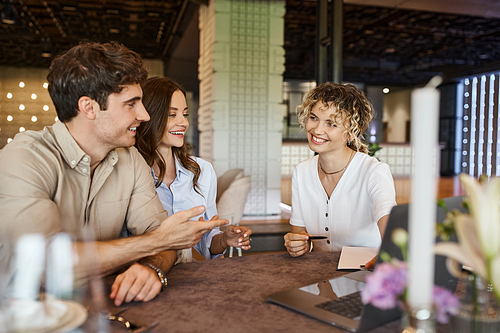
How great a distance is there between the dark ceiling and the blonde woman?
377 cm

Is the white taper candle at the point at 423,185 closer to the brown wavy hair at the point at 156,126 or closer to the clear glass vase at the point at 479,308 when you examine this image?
the clear glass vase at the point at 479,308

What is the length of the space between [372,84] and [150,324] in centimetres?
1360

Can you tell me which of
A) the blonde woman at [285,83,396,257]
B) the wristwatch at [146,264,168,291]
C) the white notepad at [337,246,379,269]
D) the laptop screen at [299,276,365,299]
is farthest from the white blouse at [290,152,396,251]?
the wristwatch at [146,264,168,291]

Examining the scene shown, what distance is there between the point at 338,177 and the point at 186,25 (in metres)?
5.55

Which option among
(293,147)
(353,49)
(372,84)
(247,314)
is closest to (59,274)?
(247,314)

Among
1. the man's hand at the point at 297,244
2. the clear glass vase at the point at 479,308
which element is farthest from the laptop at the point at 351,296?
the man's hand at the point at 297,244

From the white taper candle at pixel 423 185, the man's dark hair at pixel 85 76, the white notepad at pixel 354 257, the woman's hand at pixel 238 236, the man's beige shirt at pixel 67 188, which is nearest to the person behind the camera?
the white taper candle at pixel 423 185

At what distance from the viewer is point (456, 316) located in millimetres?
569

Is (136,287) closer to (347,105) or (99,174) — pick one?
(99,174)

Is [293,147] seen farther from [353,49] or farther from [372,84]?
[372,84]

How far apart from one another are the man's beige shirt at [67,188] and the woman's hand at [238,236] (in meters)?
0.29

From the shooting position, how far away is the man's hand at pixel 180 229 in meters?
1.15

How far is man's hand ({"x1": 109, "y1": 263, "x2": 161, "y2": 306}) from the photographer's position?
901mm

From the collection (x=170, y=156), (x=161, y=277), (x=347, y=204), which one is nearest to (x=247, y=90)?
(x=170, y=156)
